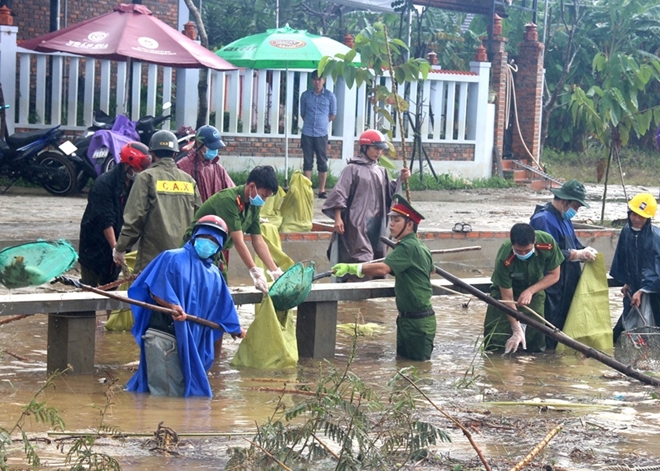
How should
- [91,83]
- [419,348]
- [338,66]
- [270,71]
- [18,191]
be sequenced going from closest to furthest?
[419,348] < [338,66] < [18,191] < [91,83] < [270,71]

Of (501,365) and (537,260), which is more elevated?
(537,260)

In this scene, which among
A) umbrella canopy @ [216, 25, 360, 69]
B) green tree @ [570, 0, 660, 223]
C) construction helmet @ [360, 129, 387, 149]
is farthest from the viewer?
umbrella canopy @ [216, 25, 360, 69]

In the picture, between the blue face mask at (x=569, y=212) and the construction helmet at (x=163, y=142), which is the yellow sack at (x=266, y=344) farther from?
the blue face mask at (x=569, y=212)

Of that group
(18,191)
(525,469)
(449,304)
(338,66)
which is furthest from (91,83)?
(525,469)

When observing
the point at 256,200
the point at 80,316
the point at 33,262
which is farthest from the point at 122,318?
the point at 33,262

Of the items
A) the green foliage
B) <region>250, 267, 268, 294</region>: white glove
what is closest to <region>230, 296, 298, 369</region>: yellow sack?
<region>250, 267, 268, 294</region>: white glove

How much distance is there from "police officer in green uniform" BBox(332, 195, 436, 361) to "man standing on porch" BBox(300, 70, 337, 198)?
8668 millimetres

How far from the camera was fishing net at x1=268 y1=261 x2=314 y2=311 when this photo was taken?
8186 mm

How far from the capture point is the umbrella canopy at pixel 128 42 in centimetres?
1516

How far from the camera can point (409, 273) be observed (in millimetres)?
8750

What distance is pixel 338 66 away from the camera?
47.7ft

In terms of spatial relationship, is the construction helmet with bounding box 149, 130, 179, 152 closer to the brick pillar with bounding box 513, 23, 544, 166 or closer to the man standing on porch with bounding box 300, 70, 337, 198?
the man standing on porch with bounding box 300, 70, 337, 198

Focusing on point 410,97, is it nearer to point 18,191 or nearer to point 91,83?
point 91,83

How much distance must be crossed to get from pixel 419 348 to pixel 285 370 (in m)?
1.14
